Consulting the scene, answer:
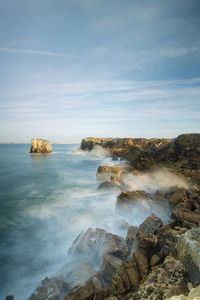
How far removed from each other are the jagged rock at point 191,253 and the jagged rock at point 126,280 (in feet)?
4.32

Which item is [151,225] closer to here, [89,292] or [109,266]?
[109,266]

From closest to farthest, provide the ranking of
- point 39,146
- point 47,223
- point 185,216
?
1. point 185,216
2. point 47,223
3. point 39,146

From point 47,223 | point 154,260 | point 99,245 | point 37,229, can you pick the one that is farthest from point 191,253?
point 47,223

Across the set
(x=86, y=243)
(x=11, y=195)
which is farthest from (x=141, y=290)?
(x=11, y=195)

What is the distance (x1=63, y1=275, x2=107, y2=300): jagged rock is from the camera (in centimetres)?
362

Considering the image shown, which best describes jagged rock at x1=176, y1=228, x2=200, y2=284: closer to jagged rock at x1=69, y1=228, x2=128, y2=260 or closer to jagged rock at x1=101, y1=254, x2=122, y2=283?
jagged rock at x1=101, y1=254, x2=122, y2=283

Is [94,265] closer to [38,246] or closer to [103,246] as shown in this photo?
[103,246]

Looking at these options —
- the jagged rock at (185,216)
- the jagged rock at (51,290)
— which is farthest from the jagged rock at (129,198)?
the jagged rock at (51,290)

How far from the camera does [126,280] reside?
362cm

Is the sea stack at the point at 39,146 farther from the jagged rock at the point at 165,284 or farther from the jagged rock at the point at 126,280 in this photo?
the jagged rock at the point at 165,284

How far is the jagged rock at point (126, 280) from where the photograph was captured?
3.54 m

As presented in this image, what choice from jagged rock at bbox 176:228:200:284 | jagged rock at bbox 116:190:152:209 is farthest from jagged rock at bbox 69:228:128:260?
jagged rock at bbox 116:190:152:209

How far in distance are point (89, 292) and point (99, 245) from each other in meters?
1.66

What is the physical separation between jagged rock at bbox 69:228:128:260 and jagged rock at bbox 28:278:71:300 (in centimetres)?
132
